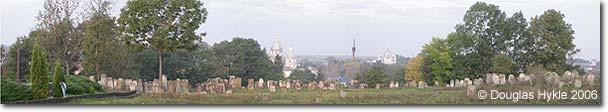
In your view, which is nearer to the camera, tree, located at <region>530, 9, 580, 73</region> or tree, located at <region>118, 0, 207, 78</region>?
tree, located at <region>530, 9, 580, 73</region>

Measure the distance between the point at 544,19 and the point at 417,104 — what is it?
2.63 meters

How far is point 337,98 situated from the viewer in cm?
1587

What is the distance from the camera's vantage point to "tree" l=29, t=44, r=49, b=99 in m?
15.3

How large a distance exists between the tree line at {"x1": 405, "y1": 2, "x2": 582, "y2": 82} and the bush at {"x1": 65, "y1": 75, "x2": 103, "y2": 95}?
522 cm

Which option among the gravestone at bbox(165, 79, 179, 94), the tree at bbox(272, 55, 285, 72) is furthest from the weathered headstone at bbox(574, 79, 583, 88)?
the gravestone at bbox(165, 79, 179, 94)

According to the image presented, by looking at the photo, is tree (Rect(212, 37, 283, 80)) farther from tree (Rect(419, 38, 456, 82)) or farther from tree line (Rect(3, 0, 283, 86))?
tree (Rect(419, 38, 456, 82))

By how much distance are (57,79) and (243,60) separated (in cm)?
313

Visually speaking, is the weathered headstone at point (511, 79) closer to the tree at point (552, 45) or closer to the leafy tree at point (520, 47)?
the leafy tree at point (520, 47)

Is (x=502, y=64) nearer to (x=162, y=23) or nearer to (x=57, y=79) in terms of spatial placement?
(x=162, y=23)

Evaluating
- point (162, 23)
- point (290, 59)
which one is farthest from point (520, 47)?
point (162, 23)

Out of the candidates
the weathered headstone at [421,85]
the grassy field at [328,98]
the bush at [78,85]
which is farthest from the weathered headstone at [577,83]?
the bush at [78,85]

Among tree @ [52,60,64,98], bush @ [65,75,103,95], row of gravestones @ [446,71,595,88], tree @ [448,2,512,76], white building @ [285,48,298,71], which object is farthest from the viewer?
white building @ [285,48,298,71]

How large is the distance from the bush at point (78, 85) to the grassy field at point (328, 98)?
46 cm

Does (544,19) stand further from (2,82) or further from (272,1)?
(2,82)
